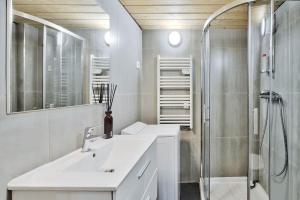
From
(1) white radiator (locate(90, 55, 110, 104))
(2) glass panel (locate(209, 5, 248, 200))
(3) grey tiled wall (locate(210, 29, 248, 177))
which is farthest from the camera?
(3) grey tiled wall (locate(210, 29, 248, 177))

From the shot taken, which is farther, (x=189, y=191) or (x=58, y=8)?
(x=189, y=191)

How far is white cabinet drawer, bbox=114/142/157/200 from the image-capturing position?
42.0 inches

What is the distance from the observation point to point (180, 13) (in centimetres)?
299

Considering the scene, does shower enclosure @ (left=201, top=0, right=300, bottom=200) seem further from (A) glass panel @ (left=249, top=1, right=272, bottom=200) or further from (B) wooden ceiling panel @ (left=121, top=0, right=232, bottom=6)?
(B) wooden ceiling panel @ (left=121, top=0, right=232, bottom=6)

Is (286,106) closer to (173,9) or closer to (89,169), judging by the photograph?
(173,9)

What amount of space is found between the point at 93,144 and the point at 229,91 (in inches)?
91.4

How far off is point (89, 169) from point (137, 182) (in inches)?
11.9

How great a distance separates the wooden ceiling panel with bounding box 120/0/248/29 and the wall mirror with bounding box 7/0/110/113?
774 mm

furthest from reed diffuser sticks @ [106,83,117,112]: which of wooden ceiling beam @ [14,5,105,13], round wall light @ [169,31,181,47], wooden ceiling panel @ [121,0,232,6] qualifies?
round wall light @ [169,31,181,47]

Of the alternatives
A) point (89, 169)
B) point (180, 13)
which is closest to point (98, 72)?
point (89, 169)

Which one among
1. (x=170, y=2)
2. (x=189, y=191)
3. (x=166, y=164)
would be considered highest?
(x=170, y=2)

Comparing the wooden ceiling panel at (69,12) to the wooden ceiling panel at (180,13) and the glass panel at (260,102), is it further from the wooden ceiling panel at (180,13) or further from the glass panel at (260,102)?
the glass panel at (260,102)

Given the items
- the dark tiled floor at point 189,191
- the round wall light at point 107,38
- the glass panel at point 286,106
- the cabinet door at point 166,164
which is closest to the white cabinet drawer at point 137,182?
the cabinet door at point 166,164

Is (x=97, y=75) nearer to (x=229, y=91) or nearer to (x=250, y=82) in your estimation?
(x=250, y=82)
